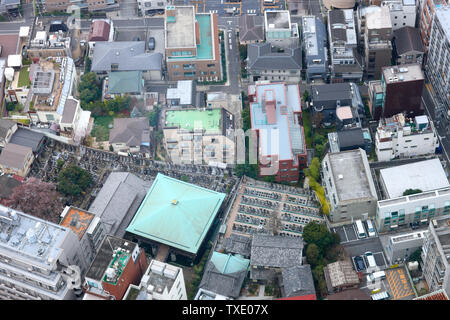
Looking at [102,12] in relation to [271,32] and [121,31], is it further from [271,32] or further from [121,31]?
[271,32]

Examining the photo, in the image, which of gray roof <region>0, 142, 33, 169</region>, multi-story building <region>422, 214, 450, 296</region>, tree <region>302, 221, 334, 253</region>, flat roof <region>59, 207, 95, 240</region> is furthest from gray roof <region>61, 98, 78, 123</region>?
multi-story building <region>422, 214, 450, 296</region>

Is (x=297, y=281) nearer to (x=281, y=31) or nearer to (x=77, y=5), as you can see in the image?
(x=281, y=31)

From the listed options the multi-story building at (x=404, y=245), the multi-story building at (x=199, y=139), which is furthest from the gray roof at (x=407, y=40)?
the multi-story building at (x=404, y=245)

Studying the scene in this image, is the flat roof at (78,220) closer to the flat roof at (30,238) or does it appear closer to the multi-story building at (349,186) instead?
the flat roof at (30,238)

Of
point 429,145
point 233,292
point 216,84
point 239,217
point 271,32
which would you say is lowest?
point 233,292

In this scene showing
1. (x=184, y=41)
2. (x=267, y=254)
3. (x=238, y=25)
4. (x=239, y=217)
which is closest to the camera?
(x=267, y=254)

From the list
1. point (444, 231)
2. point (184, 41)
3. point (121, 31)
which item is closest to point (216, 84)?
point (184, 41)

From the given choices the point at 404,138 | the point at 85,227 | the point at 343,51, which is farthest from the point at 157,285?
the point at 343,51
